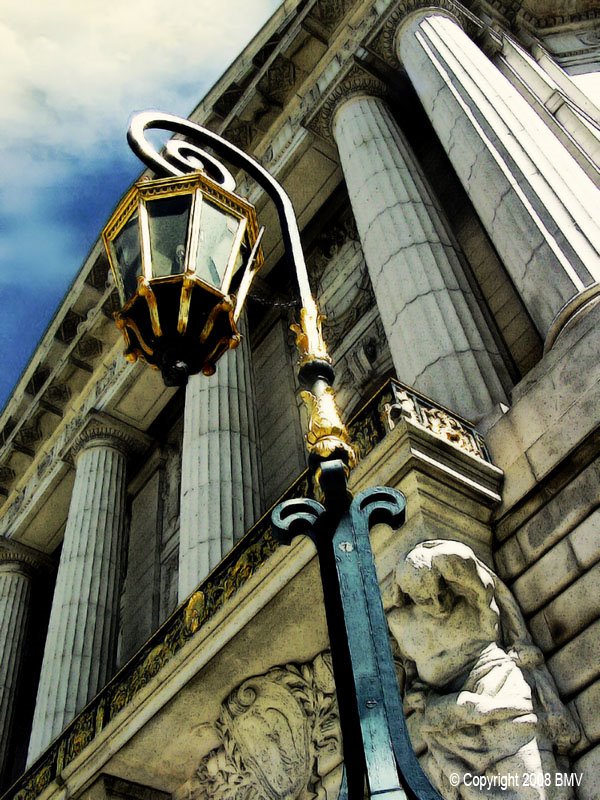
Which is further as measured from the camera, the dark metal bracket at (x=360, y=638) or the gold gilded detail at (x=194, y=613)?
the gold gilded detail at (x=194, y=613)

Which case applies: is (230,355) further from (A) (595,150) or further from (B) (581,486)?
(B) (581,486)

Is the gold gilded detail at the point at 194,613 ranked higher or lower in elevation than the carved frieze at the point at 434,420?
lower

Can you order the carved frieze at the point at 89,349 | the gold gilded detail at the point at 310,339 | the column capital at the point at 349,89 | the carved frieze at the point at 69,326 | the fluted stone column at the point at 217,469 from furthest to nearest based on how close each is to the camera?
the carved frieze at the point at 69,326, the carved frieze at the point at 89,349, the column capital at the point at 349,89, the fluted stone column at the point at 217,469, the gold gilded detail at the point at 310,339

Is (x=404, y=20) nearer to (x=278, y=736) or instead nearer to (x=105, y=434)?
(x=105, y=434)

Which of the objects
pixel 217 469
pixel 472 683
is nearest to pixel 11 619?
pixel 217 469

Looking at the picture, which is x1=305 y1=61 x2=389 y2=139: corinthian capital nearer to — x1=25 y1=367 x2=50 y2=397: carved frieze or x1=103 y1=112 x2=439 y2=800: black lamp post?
x1=25 y1=367 x2=50 y2=397: carved frieze

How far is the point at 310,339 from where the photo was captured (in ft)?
13.4

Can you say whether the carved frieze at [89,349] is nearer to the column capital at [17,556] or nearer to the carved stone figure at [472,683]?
the column capital at [17,556]

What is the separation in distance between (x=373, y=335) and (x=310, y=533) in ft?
38.2

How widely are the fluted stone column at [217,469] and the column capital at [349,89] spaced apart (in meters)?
4.80

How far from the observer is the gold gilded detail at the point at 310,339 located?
3.95 meters

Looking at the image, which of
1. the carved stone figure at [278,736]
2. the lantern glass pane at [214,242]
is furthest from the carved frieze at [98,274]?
the lantern glass pane at [214,242]

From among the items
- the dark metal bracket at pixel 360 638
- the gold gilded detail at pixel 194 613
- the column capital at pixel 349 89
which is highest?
the column capital at pixel 349 89

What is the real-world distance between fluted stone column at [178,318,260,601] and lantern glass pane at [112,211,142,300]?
23.6ft
